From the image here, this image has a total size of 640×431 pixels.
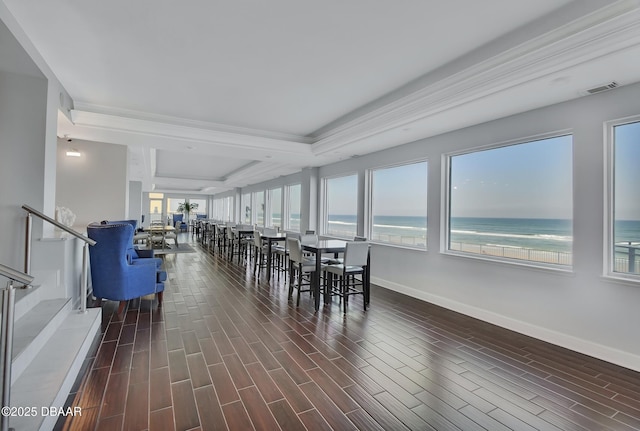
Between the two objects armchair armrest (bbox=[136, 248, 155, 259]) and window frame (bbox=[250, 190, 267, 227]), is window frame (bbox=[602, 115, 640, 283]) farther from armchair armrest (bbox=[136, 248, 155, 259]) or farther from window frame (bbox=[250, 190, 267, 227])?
window frame (bbox=[250, 190, 267, 227])

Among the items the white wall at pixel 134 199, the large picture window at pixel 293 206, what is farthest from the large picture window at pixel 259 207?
the white wall at pixel 134 199

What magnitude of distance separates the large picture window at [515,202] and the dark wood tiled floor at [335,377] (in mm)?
1057

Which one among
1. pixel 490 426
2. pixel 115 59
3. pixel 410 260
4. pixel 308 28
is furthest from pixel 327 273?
pixel 115 59

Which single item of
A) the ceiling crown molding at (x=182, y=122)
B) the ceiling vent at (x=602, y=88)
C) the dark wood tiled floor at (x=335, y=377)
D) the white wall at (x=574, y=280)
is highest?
the ceiling crown molding at (x=182, y=122)

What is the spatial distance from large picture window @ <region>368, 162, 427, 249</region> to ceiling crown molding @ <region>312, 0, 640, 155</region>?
1.48 m

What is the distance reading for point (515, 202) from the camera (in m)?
3.82

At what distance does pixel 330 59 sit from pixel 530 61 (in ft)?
5.88

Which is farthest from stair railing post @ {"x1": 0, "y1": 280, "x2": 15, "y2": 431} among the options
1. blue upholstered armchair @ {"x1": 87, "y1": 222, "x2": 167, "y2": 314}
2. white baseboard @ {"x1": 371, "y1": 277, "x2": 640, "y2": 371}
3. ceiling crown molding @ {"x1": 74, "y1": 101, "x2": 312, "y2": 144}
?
white baseboard @ {"x1": 371, "y1": 277, "x2": 640, "y2": 371}

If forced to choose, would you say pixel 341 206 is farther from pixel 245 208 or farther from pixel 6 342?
pixel 245 208

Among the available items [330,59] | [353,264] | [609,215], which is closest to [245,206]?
[353,264]

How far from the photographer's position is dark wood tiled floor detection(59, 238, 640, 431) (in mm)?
1861

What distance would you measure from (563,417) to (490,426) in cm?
55

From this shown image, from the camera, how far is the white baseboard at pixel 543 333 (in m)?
2.68

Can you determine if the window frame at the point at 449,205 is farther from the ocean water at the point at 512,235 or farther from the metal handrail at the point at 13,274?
the metal handrail at the point at 13,274
